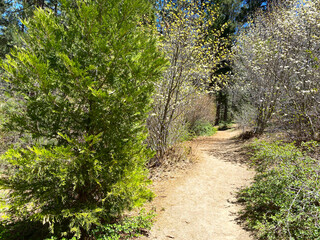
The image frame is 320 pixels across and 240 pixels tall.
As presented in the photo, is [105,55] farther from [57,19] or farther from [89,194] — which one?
[89,194]

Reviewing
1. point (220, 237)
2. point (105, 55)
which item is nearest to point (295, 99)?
point (220, 237)

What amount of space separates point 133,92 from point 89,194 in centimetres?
174

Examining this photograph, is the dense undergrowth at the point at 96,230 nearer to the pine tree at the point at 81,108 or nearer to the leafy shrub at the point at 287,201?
the pine tree at the point at 81,108

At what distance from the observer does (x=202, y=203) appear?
186 inches

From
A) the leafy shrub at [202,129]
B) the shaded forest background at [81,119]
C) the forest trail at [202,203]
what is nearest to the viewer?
the shaded forest background at [81,119]

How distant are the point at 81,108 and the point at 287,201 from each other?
11.6 ft

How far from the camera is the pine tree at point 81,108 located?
2711 millimetres

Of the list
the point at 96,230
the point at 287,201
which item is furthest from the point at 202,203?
the point at 96,230

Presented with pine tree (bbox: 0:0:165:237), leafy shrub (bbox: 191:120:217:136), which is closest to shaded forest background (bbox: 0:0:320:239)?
pine tree (bbox: 0:0:165:237)

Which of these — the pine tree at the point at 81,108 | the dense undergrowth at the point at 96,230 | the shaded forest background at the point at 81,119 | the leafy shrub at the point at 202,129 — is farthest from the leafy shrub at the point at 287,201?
the leafy shrub at the point at 202,129

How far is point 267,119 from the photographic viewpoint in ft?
29.7

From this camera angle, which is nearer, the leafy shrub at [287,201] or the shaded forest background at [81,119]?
the shaded forest background at [81,119]

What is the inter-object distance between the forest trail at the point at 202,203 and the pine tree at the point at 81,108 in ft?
3.75

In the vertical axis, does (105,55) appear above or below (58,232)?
above
